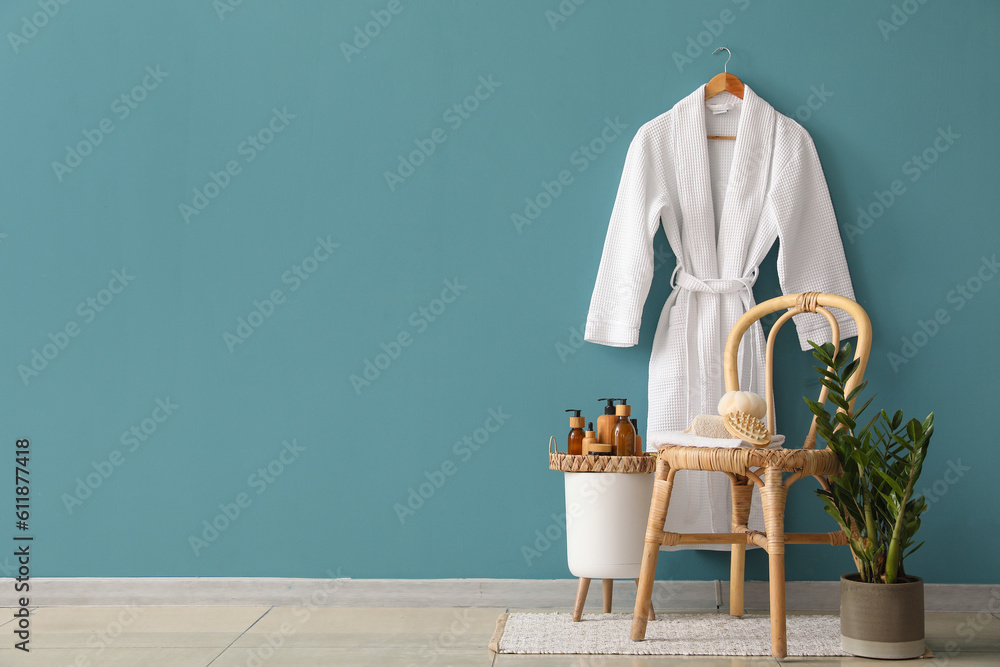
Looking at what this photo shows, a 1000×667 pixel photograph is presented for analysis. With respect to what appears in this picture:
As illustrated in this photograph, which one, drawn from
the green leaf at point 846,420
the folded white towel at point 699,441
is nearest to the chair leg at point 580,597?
the folded white towel at point 699,441

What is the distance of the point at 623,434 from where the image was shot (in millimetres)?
1870

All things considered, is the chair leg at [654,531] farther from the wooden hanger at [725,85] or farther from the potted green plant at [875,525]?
the wooden hanger at [725,85]

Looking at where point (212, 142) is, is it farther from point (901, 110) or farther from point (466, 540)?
point (901, 110)

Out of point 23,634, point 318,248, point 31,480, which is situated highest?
point 318,248

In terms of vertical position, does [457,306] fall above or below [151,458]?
above

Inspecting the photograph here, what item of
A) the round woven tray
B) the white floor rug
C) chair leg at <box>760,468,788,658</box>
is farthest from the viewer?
the round woven tray

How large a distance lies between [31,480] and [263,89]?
1.21 meters

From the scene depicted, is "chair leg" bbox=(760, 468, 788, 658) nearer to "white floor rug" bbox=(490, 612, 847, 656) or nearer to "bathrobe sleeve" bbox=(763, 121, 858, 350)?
"white floor rug" bbox=(490, 612, 847, 656)

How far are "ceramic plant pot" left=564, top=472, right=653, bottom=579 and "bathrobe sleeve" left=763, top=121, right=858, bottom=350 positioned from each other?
24.5 inches

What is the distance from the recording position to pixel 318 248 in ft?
7.11

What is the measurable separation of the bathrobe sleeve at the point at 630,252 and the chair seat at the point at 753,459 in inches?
16.3

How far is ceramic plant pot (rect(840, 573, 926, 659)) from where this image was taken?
1620 millimetres

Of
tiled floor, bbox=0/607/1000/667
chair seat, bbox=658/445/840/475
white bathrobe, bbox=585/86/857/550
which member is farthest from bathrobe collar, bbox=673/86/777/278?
tiled floor, bbox=0/607/1000/667

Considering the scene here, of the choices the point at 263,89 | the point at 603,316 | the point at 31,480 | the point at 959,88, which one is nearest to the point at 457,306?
the point at 603,316
